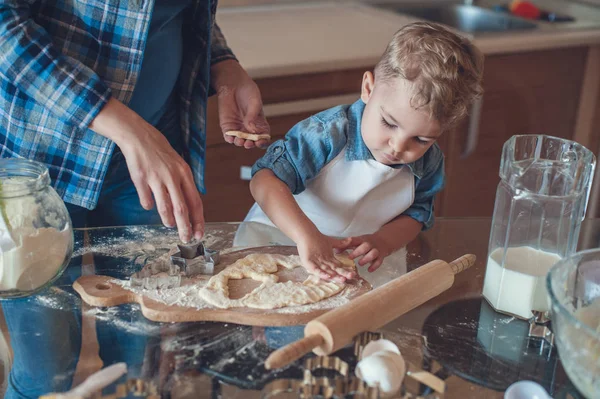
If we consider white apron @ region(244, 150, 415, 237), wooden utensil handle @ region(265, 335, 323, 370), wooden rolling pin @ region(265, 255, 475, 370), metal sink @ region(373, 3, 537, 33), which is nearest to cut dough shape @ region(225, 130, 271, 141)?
white apron @ region(244, 150, 415, 237)

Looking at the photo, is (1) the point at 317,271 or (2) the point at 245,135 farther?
(2) the point at 245,135

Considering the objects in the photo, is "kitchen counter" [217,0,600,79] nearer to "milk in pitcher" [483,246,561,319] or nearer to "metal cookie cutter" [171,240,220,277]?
"metal cookie cutter" [171,240,220,277]

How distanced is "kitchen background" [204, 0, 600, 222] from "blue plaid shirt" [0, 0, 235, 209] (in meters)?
0.65

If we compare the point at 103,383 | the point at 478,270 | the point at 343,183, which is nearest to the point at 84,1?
the point at 343,183

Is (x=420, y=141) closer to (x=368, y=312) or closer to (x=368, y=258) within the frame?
(x=368, y=258)

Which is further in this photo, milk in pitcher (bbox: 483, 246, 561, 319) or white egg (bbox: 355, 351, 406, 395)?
milk in pitcher (bbox: 483, 246, 561, 319)

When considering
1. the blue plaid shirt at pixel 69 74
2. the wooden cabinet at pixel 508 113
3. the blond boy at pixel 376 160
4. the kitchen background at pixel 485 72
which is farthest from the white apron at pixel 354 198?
the wooden cabinet at pixel 508 113

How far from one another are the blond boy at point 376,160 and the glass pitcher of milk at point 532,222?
0.15 m

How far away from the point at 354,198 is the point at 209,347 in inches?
20.6

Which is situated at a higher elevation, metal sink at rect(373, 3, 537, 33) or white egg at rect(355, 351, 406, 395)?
metal sink at rect(373, 3, 537, 33)

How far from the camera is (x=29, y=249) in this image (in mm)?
943

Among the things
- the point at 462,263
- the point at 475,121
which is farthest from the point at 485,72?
the point at 462,263

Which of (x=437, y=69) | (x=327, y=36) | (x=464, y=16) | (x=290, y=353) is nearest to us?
(x=290, y=353)

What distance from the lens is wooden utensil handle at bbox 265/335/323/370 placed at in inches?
30.2
